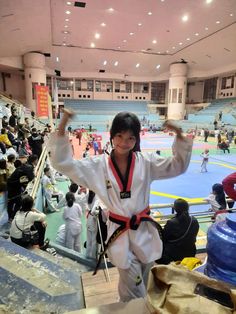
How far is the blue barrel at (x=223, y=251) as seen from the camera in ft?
3.22

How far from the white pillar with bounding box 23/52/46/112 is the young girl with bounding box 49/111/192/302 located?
87.3 ft

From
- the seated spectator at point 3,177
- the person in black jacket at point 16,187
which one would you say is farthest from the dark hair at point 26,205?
the seated spectator at point 3,177

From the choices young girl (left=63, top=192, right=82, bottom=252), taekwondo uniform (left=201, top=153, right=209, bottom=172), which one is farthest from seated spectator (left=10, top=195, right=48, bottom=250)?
taekwondo uniform (left=201, top=153, right=209, bottom=172)

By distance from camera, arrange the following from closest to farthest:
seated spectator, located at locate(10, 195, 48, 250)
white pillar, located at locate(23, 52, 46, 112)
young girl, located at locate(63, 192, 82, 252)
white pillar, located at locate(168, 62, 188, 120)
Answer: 1. seated spectator, located at locate(10, 195, 48, 250)
2. young girl, located at locate(63, 192, 82, 252)
3. white pillar, located at locate(23, 52, 46, 112)
4. white pillar, located at locate(168, 62, 188, 120)

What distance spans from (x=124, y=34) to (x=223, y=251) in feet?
71.7

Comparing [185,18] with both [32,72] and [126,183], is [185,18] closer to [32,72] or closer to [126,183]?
[32,72]

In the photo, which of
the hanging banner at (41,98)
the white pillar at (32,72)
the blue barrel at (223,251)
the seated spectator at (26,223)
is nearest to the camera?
the blue barrel at (223,251)

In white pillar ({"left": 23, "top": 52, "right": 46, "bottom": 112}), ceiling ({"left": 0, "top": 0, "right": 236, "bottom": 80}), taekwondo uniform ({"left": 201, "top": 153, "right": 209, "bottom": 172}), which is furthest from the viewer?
white pillar ({"left": 23, "top": 52, "right": 46, "bottom": 112})

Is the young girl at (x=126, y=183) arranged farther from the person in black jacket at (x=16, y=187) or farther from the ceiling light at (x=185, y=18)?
the ceiling light at (x=185, y=18)

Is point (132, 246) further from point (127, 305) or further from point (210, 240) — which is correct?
point (210, 240)

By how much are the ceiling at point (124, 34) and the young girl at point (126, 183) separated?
15.2 meters

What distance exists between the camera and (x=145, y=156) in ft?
4.71

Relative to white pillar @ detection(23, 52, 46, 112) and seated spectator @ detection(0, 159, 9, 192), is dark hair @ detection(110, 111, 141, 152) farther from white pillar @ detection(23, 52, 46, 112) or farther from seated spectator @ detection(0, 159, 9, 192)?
white pillar @ detection(23, 52, 46, 112)

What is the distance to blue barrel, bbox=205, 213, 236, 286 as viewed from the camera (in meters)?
0.98
